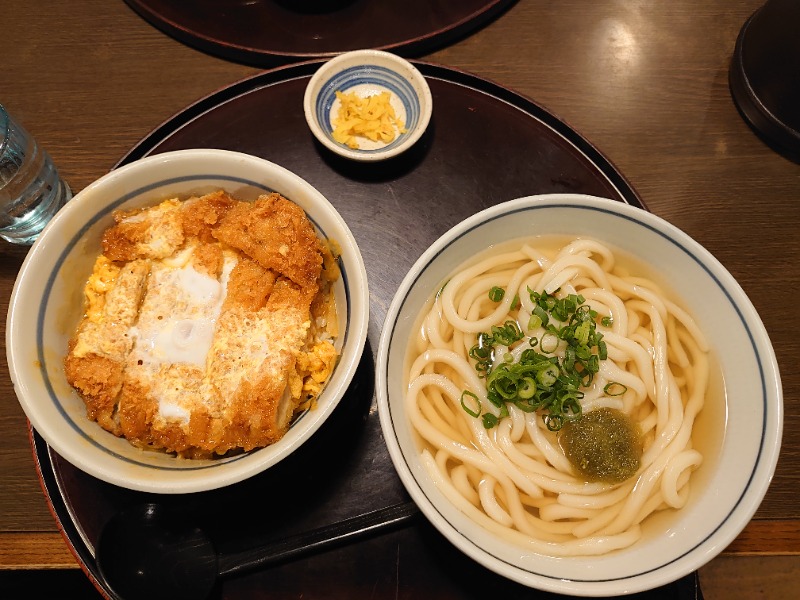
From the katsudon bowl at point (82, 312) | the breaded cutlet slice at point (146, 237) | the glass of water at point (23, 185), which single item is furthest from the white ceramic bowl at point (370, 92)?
the glass of water at point (23, 185)

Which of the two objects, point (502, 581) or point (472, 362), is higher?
point (472, 362)

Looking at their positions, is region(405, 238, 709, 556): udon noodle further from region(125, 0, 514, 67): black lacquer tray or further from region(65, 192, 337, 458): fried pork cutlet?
region(125, 0, 514, 67): black lacquer tray

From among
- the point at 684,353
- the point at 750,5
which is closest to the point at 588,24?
the point at 750,5

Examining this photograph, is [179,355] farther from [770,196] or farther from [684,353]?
[770,196]

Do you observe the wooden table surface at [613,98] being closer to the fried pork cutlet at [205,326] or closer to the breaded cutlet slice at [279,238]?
the fried pork cutlet at [205,326]

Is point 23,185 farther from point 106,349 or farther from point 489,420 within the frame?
point 489,420

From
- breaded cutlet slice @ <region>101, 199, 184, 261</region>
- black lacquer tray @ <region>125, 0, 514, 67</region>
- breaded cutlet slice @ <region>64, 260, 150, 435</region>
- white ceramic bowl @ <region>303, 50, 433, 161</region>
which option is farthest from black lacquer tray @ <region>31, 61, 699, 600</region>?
breaded cutlet slice @ <region>101, 199, 184, 261</region>
